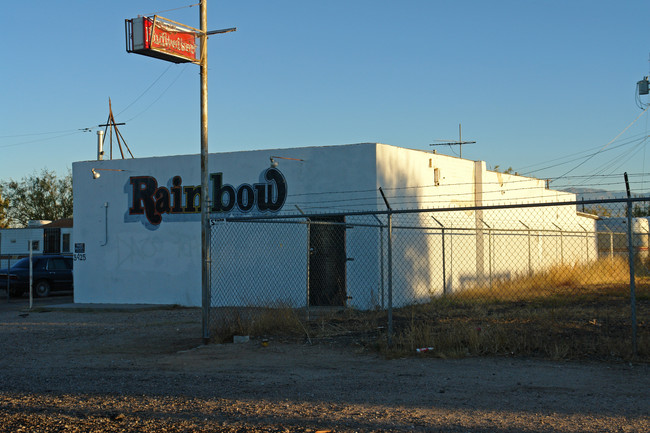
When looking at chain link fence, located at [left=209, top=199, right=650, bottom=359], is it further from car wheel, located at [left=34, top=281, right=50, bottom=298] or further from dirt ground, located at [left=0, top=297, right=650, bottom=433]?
car wheel, located at [left=34, top=281, right=50, bottom=298]

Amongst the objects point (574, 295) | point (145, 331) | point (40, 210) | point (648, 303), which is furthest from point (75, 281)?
point (40, 210)

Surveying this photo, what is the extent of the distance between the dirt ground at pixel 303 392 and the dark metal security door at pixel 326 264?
20.3ft

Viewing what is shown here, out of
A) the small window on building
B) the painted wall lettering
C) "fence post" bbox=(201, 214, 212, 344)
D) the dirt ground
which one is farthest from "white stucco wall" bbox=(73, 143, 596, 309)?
the small window on building

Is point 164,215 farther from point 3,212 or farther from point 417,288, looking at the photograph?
point 3,212

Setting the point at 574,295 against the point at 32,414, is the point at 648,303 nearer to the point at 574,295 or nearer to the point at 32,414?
the point at 574,295

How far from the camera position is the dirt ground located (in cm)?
593

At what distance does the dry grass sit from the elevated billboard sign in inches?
184

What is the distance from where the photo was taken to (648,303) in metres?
15.6

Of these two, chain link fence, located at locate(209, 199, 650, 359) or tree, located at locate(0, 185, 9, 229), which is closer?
chain link fence, located at locate(209, 199, 650, 359)

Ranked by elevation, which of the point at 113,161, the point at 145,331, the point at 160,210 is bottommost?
the point at 145,331

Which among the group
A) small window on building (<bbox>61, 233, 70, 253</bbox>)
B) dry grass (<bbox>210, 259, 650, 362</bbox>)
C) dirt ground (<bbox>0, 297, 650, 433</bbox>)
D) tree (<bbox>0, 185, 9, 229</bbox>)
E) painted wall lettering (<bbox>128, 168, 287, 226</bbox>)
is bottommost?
dirt ground (<bbox>0, 297, 650, 433</bbox>)

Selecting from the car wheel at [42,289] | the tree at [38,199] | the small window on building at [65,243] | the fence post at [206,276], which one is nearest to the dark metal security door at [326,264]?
the fence post at [206,276]

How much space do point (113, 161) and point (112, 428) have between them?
594 inches

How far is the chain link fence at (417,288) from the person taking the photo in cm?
973
